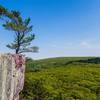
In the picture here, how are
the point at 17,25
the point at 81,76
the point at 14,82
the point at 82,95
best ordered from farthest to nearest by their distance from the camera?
the point at 17,25 < the point at 81,76 < the point at 82,95 < the point at 14,82

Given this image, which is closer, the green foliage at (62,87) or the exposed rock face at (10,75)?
the exposed rock face at (10,75)

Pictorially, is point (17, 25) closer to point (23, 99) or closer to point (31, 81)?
point (31, 81)

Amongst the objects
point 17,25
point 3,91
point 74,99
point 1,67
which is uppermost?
point 17,25

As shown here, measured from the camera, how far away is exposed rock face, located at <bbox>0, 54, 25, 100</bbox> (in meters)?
4.06

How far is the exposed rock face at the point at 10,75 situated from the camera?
4.06m

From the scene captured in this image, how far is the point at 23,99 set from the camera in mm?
24188

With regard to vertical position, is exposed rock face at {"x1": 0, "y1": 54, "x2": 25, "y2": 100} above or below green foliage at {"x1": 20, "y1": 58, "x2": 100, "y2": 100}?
above

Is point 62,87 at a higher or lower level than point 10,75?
lower

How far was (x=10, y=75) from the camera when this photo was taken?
14.5 ft

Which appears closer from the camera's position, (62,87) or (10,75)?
(10,75)

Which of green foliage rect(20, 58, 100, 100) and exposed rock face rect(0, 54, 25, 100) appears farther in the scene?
green foliage rect(20, 58, 100, 100)

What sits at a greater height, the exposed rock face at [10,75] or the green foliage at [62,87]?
the exposed rock face at [10,75]

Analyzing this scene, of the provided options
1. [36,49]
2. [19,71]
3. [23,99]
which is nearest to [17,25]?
[36,49]

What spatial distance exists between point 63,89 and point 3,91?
24.1 meters
